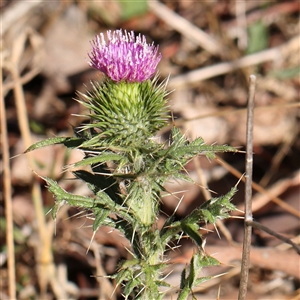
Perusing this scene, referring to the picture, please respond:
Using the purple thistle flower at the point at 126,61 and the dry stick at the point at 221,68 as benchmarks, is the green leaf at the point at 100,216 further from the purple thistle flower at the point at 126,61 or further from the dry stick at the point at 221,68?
the dry stick at the point at 221,68

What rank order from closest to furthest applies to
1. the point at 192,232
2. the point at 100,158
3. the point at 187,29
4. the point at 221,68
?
the point at 192,232 → the point at 100,158 → the point at 221,68 → the point at 187,29

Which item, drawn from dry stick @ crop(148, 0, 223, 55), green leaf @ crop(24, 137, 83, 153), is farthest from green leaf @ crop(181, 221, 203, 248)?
dry stick @ crop(148, 0, 223, 55)

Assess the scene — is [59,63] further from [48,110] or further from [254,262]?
[254,262]

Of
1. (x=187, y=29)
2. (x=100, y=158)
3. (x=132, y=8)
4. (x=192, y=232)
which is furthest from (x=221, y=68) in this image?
(x=192, y=232)

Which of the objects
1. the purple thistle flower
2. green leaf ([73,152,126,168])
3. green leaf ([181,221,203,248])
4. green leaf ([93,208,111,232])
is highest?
the purple thistle flower

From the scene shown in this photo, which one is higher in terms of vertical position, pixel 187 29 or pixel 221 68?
pixel 187 29

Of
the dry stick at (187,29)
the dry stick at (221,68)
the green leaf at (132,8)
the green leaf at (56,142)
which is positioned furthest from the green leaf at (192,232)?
the green leaf at (132,8)

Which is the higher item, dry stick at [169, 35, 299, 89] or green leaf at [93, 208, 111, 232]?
dry stick at [169, 35, 299, 89]

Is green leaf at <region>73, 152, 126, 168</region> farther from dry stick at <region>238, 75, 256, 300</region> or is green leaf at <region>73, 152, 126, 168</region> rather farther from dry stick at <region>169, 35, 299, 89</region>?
dry stick at <region>169, 35, 299, 89</region>

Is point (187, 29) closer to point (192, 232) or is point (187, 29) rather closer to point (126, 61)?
point (126, 61)

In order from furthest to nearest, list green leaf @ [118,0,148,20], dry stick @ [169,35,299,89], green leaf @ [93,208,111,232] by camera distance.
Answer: green leaf @ [118,0,148,20] < dry stick @ [169,35,299,89] < green leaf @ [93,208,111,232]
